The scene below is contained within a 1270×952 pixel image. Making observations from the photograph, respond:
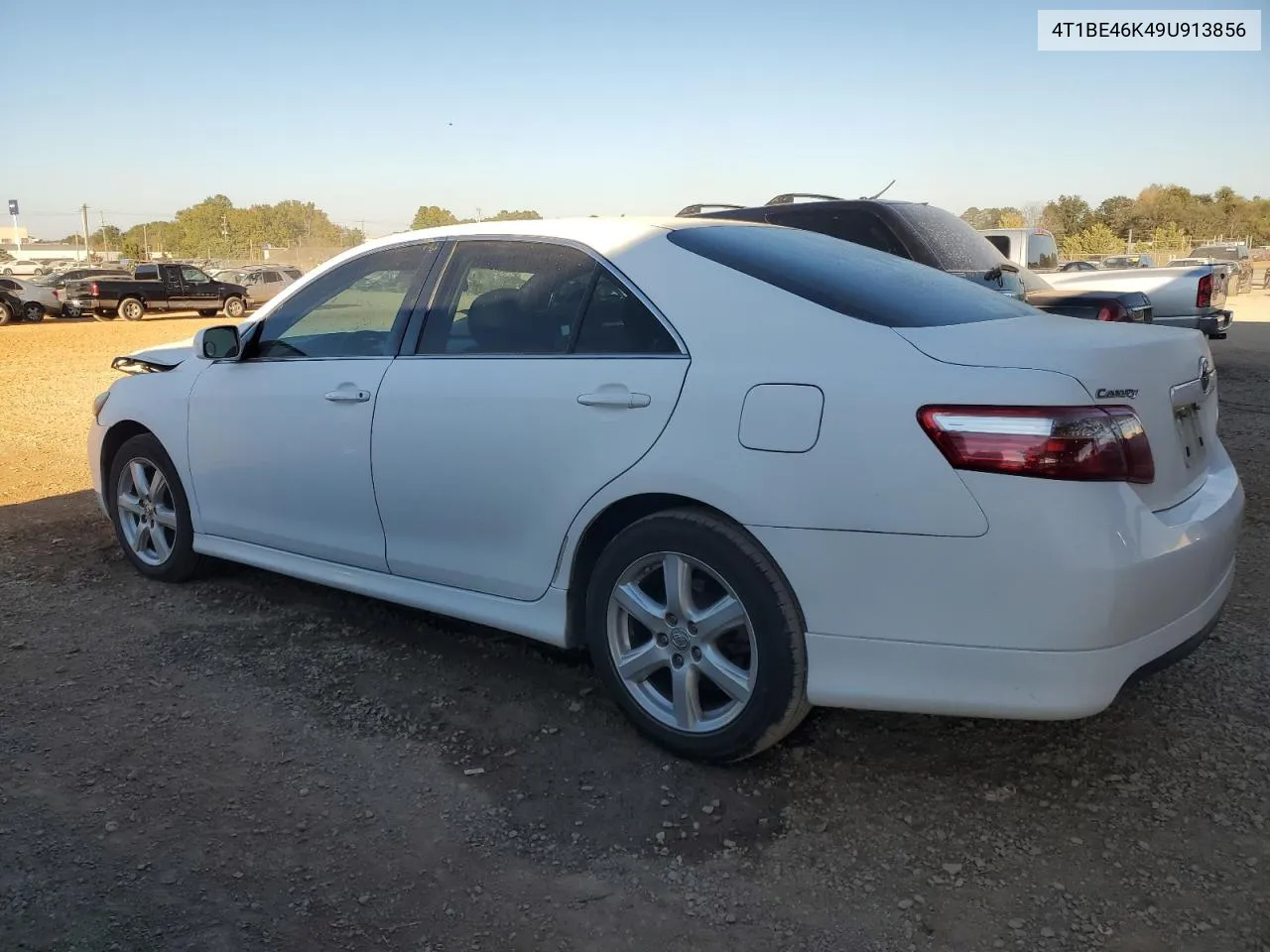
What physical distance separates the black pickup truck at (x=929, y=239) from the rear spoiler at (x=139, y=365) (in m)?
3.52

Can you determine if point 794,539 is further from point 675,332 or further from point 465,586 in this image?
point 465,586

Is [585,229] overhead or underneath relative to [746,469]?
overhead

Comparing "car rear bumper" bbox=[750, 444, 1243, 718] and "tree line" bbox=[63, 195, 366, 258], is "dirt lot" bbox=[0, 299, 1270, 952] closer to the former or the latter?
"car rear bumper" bbox=[750, 444, 1243, 718]

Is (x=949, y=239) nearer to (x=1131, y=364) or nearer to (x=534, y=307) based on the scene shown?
(x=534, y=307)

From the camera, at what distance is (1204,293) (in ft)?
38.8

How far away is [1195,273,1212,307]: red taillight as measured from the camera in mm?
11758

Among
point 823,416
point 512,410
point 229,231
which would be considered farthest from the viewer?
point 229,231

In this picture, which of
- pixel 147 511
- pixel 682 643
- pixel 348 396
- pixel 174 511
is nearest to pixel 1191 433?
pixel 682 643

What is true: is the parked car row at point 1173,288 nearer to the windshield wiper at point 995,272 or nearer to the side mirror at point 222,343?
the windshield wiper at point 995,272

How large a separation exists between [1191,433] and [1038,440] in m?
0.78

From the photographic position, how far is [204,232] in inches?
4523

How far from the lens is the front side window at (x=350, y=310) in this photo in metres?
3.97

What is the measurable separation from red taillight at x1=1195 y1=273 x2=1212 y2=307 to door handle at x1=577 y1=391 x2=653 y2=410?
10692 millimetres

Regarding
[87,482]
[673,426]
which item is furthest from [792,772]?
[87,482]
